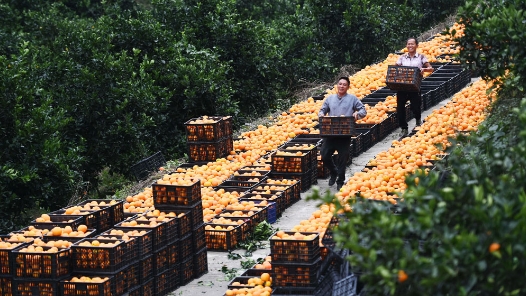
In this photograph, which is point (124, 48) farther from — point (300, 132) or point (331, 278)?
point (331, 278)

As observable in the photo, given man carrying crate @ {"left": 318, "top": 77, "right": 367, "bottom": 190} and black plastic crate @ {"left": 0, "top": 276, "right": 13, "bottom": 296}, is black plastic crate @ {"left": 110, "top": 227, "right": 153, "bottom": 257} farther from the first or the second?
man carrying crate @ {"left": 318, "top": 77, "right": 367, "bottom": 190}

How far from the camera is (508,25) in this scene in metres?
Result: 11.0

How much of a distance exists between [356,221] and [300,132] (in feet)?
36.3

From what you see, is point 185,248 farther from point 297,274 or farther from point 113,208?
point 297,274

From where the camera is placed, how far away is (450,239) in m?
6.26

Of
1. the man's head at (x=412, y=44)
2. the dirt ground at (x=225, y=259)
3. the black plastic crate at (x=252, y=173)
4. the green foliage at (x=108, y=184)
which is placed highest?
the man's head at (x=412, y=44)

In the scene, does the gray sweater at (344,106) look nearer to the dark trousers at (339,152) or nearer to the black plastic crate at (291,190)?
the dark trousers at (339,152)

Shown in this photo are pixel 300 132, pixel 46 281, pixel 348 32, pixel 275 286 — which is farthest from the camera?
pixel 348 32

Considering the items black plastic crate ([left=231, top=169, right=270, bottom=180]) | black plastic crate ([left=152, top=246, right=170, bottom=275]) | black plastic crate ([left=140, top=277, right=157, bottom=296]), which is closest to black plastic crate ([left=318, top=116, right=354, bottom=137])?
black plastic crate ([left=231, top=169, right=270, bottom=180])

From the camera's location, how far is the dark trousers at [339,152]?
14719mm

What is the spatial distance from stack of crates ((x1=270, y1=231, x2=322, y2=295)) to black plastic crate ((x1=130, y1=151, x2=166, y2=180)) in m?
6.51

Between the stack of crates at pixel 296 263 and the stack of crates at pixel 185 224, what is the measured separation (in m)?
1.45

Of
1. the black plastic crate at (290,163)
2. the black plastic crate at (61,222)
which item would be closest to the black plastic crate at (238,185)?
the black plastic crate at (290,163)

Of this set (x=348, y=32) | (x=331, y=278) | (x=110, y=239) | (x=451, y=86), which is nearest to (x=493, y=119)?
(x=331, y=278)
